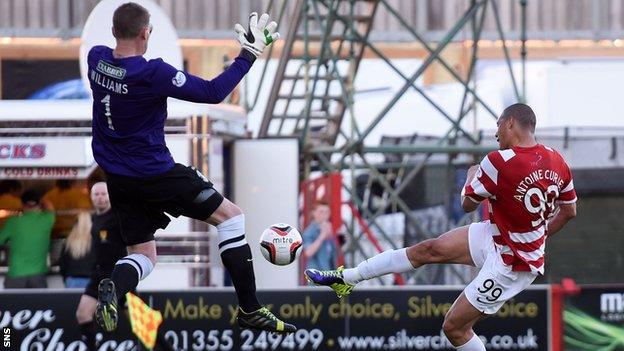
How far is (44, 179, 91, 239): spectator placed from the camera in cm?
1680

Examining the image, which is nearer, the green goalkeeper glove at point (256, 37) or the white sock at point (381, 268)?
the green goalkeeper glove at point (256, 37)

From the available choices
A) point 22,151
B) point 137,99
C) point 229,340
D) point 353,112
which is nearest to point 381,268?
point 137,99

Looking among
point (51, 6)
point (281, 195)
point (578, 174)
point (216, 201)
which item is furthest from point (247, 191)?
point (51, 6)

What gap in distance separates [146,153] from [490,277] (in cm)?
231

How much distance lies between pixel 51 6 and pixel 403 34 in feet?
18.2

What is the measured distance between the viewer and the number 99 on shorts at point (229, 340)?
43.6ft

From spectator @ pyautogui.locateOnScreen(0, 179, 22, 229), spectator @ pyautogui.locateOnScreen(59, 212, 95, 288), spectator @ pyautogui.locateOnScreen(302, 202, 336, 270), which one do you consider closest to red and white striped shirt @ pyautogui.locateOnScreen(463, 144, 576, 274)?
spectator @ pyautogui.locateOnScreen(59, 212, 95, 288)

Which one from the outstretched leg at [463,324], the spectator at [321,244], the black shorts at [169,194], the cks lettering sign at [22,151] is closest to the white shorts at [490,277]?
the outstretched leg at [463,324]

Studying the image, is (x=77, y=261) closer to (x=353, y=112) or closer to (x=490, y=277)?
(x=353, y=112)

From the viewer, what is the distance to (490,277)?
10.7 meters

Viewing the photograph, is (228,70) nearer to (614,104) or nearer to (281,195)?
(281,195)

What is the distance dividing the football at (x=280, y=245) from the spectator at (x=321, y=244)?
6305 millimetres

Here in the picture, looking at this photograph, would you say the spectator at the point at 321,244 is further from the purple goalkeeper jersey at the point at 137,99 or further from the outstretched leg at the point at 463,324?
the purple goalkeeper jersey at the point at 137,99

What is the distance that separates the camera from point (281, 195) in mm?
17109
